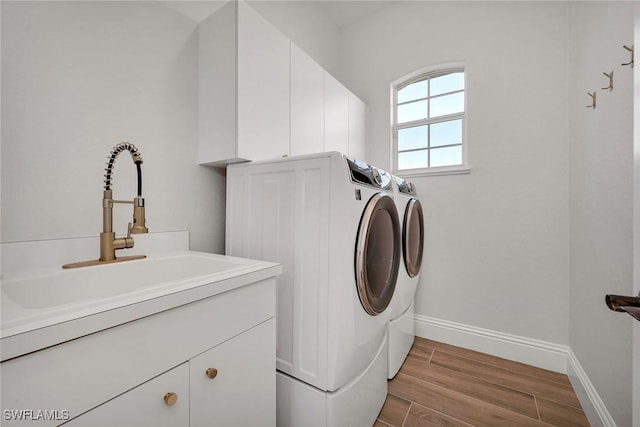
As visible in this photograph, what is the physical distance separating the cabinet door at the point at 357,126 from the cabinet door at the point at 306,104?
0.47 metres

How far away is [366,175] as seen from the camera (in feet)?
3.92

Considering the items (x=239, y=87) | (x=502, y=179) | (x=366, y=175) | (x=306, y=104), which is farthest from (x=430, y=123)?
(x=239, y=87)

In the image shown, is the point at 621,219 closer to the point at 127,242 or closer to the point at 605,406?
the point at 605,406

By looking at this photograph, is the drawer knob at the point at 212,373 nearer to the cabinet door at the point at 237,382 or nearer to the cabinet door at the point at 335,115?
the cabinet door at the point at 237,382

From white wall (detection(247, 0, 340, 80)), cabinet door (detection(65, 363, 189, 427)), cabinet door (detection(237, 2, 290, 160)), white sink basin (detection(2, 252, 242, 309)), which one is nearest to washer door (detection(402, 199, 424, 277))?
cabinet door (detection(237, 2, 290, 160))

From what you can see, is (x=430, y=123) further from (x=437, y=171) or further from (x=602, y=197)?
(x=602, y=197)

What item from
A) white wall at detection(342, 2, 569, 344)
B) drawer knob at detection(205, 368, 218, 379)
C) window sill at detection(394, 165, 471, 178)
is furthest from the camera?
window sill at detection(394, 165, 471, 178)

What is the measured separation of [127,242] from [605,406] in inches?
87.8

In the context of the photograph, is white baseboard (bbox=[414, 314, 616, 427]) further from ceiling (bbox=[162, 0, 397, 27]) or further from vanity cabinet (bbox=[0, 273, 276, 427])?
ceiling (bbox=[162, 0, 397, 27])

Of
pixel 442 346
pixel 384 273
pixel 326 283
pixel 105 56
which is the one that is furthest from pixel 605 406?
pixel 105 56

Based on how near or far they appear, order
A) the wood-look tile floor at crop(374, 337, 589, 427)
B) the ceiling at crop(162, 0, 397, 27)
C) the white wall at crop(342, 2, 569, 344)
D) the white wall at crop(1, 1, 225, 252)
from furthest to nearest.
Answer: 1. the ceiling at crop(162, 0, 397, 27)
2. the white wall at crop(342, 2, 569, 344)
3. the wood-look tile floor at crop(374, 337, 589, 427)
4. the white wall at crop(1, 1, 225, 252)

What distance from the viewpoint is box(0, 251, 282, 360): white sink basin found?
0.45 meters

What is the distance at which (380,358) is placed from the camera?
1429 mm

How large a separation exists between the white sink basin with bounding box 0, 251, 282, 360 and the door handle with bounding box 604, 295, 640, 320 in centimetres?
91
